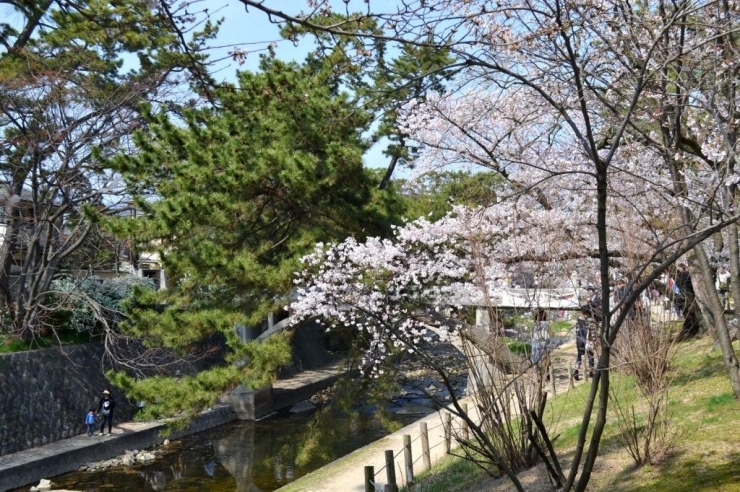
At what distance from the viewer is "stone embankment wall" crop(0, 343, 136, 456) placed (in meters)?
13.0

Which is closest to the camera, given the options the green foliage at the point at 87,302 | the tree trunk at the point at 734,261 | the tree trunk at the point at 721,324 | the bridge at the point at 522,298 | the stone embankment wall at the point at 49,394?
the tree trunk at the point at 734,261

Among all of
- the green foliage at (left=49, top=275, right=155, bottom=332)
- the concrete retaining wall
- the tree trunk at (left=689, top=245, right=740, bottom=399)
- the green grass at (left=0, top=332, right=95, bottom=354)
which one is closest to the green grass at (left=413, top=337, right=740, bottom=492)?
the tree trunk at (left=689, top=245, right=740, bottom=399)

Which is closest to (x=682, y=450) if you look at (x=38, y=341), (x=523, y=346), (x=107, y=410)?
(x=523, y=346)

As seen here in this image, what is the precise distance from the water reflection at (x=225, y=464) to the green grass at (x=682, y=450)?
4.44 meters

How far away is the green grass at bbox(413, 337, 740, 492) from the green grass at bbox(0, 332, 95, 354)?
9739mm

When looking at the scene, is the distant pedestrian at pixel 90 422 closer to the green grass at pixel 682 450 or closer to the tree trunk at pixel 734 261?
the green grass at pixel 682 450

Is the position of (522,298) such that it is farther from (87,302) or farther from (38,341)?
(38,341)

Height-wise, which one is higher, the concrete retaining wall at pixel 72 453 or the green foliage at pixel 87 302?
the green foliage at pixel 87 302

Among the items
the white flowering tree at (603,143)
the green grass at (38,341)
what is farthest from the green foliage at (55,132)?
the white flowering tree at (603,143)

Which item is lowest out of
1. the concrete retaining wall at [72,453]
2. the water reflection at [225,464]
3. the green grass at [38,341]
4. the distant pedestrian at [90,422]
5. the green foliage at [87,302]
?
the water reflection at [225,464]

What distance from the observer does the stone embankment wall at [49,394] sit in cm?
1300

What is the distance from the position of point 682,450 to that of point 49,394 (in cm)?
1242

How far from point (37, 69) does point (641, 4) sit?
432 inches

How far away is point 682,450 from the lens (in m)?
5.61
